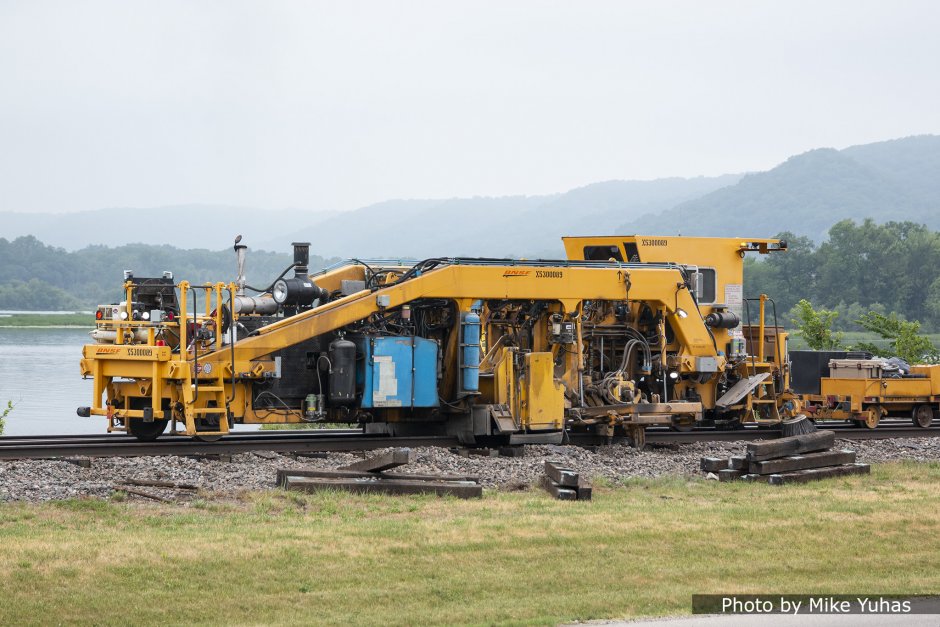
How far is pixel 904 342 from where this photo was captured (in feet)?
125

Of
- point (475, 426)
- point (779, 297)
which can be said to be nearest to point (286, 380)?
point (475, 426)

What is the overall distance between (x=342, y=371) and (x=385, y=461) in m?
3.08

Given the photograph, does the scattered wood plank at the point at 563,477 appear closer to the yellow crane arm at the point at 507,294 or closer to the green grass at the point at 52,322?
the yellow crane arm at the point at 507,294

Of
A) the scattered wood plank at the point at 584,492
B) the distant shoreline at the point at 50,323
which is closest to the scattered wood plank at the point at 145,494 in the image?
the scattered wood plank at the point at 584,492

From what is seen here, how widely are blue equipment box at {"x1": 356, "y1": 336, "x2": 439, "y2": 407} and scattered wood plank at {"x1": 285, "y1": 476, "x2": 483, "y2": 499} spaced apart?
10.7 ft

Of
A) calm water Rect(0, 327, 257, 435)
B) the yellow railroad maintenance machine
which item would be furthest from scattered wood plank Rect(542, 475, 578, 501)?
calm water Rect(0, 327, 257, 435)

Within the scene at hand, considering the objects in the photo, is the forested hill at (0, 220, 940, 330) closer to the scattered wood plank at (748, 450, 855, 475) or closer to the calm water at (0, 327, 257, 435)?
the calm water at (0, 327, 257, 435)

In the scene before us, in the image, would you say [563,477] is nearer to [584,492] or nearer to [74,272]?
[584,492]

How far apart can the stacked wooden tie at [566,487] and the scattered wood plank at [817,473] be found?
254cm

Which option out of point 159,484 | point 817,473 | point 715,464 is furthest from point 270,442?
point 817,473

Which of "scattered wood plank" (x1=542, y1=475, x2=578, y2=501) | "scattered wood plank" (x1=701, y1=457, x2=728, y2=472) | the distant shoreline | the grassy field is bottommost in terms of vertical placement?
the grassy field

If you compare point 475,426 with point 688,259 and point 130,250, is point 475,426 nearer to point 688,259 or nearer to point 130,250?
point 688,259

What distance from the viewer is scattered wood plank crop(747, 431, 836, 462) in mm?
15680

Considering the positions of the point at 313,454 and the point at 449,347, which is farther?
the point at 449,347
